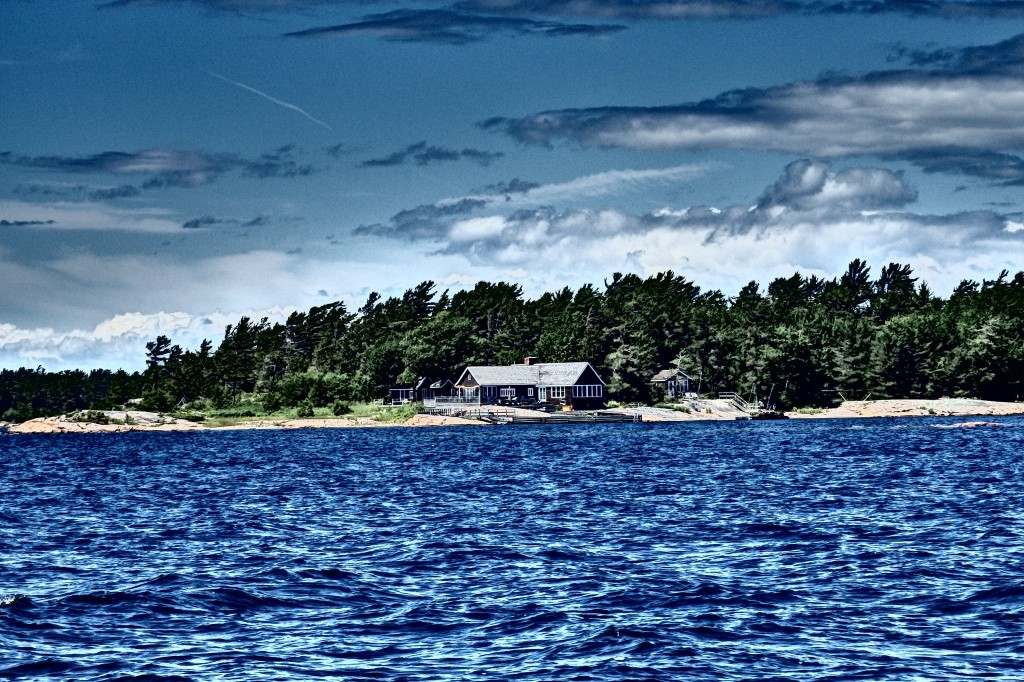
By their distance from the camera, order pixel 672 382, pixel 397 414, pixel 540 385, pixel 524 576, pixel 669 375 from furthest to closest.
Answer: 1. pixel 672 382
2. pixel 669 375
3. pixel 540 385
4. pixel 397 414
5. pixel 524 576

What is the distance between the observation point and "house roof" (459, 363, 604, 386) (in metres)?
168

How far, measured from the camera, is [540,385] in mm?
170250

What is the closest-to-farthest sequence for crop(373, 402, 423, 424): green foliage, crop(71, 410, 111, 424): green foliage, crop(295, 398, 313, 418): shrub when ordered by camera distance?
1. crop(373, 402, 423, 424): green foliage
2. crop(71, 410, 111, 424): green foliage
3. crop(295, 398, 313, 418): shrub

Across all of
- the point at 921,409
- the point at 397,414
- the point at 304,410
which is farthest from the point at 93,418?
the point at 921,409

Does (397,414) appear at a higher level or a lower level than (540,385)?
lower

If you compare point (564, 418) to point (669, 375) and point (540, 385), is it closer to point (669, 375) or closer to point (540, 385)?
point (540, 385)

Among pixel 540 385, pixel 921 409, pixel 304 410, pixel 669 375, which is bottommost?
pixel 921 409

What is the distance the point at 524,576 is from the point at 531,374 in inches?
5568

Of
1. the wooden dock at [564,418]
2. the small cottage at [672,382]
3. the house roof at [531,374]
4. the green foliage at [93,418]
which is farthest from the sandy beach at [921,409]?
the green foliage at [93,418]

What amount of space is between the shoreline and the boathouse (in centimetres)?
639

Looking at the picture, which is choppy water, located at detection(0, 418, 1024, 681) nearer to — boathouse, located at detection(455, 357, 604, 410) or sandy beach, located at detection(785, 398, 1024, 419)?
boathouse, located at detection(455, 357, 604, 410)

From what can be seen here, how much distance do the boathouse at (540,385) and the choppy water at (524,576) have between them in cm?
10096

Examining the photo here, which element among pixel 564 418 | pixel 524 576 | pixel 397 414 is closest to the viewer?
pixel 524 576

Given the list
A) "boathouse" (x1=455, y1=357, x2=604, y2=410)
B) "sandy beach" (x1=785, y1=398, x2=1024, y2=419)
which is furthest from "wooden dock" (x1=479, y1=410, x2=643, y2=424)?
"sandy beach" (x1=785, y1=398, x2=1024, y2=419)
